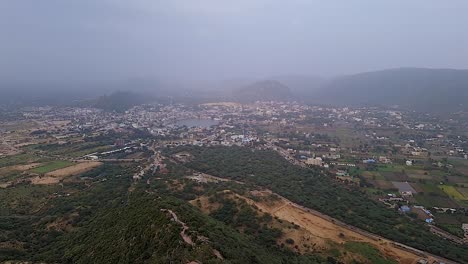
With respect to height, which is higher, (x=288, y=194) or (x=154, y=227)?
(x=154, y=227)

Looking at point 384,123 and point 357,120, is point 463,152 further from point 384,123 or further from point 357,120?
point 357,120

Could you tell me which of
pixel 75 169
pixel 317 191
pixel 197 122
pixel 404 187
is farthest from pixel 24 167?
pixel 404 187

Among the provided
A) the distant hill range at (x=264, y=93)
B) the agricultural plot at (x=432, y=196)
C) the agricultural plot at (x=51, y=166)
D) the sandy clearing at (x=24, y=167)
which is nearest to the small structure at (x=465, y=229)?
the agricultural plot at (x=432, y=196)

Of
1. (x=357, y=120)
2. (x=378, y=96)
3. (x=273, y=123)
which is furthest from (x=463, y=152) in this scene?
(x=378, y=96)

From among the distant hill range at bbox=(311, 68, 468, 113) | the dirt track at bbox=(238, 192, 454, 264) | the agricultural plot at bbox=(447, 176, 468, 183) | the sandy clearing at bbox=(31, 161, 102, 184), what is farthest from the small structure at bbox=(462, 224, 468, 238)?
the distant hill range at bbox=(311, 68, 468, 113)

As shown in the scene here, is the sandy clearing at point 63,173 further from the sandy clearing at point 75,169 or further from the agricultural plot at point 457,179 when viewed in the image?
the agricultural plot at point 457,179

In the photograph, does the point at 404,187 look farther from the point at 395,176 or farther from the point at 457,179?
the point at 457,179
